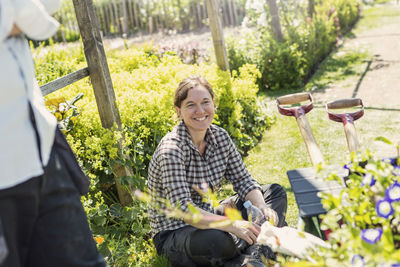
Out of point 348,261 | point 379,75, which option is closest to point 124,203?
point 348,261

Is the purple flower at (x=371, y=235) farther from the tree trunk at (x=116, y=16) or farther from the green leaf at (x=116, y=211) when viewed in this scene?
the tree trunk at (x=116, y=16)

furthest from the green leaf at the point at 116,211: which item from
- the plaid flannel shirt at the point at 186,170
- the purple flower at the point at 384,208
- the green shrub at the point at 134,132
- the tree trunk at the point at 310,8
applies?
the tree trunk at the point at 310,8

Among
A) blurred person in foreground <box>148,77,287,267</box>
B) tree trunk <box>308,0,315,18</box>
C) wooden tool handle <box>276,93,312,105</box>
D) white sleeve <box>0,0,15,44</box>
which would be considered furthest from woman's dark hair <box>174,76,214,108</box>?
tree trunk <box>308,0,315,18</box>

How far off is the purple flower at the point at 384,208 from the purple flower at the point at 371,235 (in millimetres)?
54

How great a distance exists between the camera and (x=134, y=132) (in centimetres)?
333

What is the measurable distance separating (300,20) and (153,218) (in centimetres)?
597

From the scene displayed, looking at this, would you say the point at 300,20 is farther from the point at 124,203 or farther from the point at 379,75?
the point at 124,203

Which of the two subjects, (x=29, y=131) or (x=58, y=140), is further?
(x=58, y=140)

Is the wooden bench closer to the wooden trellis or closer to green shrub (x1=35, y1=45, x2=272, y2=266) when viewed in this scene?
green shrub (x1=35, y1=45, x2=272, y2=266)

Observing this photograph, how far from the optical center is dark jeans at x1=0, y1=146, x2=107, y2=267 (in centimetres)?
131

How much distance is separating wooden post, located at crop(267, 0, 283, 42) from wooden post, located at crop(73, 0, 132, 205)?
13.7 ft

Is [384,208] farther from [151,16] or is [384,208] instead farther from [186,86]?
[151,16]

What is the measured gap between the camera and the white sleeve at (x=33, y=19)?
127 cm

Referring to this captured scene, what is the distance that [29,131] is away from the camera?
4.27 ft
